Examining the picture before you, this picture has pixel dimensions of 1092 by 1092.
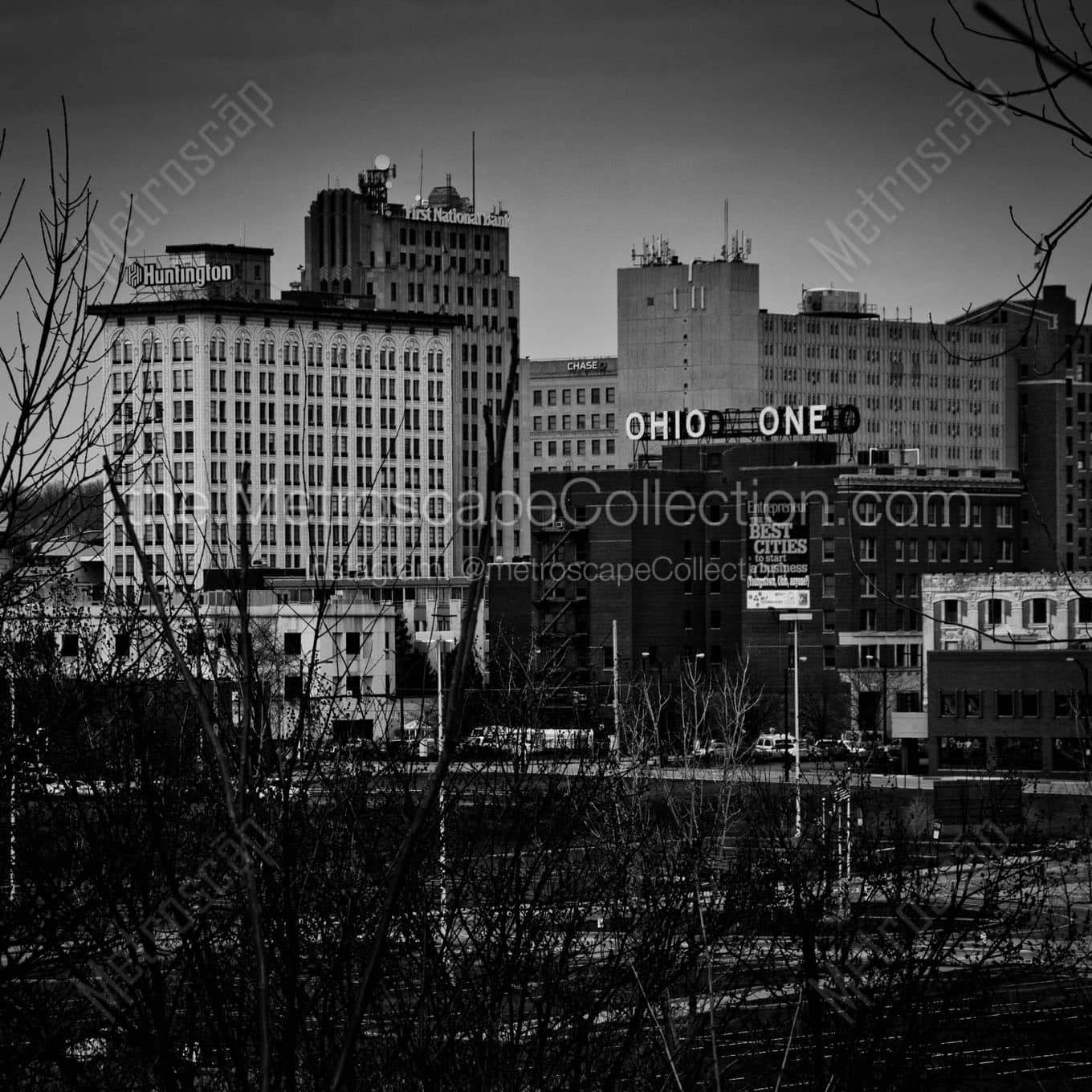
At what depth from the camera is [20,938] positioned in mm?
10125

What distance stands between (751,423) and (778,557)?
1243 cm

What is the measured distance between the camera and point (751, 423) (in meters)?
102

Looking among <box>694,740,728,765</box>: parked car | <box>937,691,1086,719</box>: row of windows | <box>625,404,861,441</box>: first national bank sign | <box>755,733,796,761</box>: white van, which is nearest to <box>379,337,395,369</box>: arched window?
<box>625,404,861,441</box>: first national bank sign

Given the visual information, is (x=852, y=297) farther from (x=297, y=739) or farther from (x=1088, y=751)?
(x=297, y=739)

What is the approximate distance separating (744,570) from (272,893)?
283 feet

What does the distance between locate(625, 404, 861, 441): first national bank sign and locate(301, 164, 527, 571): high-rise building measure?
51.8m

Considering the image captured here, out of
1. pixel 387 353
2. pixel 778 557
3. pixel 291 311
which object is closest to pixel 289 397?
pixel 291 311

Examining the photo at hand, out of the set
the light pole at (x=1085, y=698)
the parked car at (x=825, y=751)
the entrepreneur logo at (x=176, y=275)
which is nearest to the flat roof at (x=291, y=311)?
the entrepreneur logo at (x=176, y=275)

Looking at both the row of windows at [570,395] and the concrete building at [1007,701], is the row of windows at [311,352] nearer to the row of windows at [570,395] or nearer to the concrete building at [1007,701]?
the row of windows at [570,395]

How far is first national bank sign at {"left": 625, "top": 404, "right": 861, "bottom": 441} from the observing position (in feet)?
323

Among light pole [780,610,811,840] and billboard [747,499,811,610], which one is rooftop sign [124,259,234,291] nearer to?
billboard [747,499,811,610]

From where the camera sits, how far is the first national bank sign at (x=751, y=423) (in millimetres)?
98375

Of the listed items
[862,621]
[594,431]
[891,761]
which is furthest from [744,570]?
[594,431]

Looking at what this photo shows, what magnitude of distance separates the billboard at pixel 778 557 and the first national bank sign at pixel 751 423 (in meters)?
7.42
